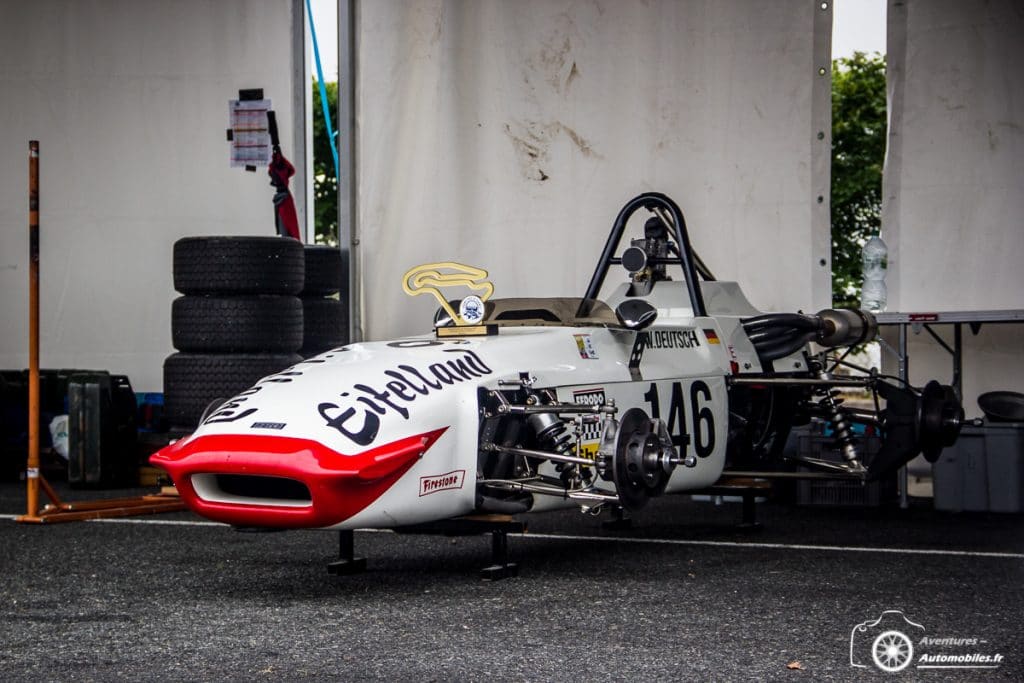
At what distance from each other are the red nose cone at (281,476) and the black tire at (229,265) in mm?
3809

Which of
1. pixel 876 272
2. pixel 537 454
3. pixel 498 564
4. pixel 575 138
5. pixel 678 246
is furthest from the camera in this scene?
pixel 575 138

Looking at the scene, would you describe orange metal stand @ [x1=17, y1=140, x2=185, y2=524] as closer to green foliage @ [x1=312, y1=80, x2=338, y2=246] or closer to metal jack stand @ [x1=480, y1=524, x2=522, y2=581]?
metal jack stand @ [x1=480, y1=524, x2=522, y2=581]

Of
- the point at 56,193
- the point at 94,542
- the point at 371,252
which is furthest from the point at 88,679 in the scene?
the point at 56,193

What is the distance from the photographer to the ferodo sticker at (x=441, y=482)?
554 cm

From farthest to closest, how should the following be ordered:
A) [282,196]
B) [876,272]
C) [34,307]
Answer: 1. [282,196]
2. [876,272]
3. [34,307]

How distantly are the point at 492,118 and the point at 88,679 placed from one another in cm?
629

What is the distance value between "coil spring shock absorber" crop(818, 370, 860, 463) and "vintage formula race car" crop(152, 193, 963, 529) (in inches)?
0.5

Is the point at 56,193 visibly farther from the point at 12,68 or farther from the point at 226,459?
the point at 226,459

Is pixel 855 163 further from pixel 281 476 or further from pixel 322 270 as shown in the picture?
pixel 281 476

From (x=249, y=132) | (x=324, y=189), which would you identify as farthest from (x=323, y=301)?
(x=324, y=189)

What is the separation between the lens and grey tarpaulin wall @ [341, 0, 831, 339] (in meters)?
9.23

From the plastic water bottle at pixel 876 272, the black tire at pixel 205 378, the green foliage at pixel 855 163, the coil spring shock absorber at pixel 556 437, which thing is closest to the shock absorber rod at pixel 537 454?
the coil spring shock absorber at pixel 556 437

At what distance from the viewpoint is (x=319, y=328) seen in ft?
33.8

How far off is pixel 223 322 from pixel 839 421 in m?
3.99
